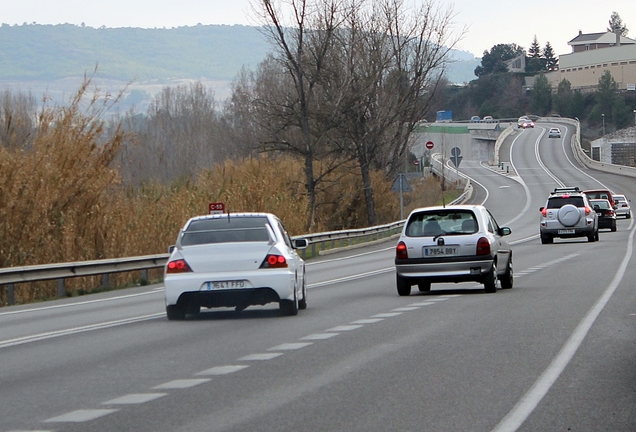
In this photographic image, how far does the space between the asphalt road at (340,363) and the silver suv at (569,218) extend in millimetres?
19052

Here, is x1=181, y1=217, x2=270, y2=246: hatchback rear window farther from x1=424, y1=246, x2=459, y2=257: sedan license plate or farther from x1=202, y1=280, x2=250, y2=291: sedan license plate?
x1=424, y1=246, x2=459, y2=257: sedan license plate

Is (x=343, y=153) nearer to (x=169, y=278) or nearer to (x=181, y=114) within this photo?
(x=169, y=278)

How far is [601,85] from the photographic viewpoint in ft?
617

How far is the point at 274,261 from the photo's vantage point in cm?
1614

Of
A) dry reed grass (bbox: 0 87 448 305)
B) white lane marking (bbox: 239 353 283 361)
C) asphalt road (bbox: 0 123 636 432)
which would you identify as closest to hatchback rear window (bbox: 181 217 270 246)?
asphalt road (bbox: 0 123 636 432)

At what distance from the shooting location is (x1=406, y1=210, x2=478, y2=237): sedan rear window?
66.2 ft

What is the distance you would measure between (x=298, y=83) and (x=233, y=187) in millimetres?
11217

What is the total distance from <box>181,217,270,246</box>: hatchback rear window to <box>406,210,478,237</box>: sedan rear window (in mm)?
4392

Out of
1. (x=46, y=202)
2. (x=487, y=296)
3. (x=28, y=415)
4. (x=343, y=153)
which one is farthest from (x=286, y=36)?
(x=28, y=415)

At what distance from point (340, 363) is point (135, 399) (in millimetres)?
2466

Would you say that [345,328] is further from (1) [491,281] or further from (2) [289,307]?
(1) [491,281]

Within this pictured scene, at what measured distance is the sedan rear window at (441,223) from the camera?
2019 centimetres

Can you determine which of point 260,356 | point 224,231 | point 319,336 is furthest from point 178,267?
point 260,356

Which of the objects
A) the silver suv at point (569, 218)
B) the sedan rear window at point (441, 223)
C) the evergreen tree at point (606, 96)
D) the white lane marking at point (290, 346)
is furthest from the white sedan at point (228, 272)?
the evergreen tree at point (606, 96)
